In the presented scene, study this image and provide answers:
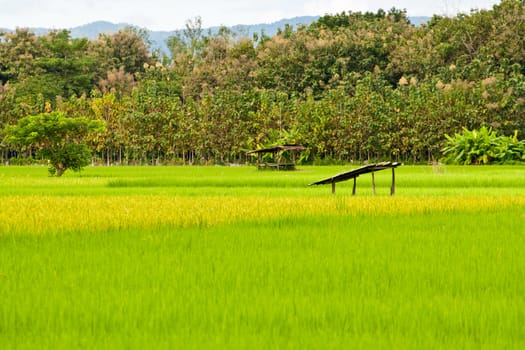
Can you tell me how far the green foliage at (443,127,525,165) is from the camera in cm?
4141

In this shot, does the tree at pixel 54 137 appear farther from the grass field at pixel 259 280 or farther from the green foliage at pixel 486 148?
the green foliage at pixel 486 148

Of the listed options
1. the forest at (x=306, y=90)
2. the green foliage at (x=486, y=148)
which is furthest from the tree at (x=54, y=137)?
the green foliage at (x=486, y=148)

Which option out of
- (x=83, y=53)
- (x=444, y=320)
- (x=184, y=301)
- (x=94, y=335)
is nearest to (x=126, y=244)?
(x=184, y=301)

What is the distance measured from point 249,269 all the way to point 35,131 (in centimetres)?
2715

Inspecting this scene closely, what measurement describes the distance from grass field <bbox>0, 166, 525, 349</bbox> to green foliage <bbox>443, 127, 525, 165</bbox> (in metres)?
30.1

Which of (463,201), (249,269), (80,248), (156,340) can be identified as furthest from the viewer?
(463,201)

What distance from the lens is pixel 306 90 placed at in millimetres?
62156

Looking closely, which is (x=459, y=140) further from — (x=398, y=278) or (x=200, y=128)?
(x=398, y=278)

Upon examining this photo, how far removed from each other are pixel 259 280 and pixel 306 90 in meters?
56.2

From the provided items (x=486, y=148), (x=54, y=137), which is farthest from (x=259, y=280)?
(x=486, y=148)

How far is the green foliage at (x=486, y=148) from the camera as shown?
4141cm

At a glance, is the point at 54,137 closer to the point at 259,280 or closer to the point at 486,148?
the point at 486,148

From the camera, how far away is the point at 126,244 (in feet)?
29.9

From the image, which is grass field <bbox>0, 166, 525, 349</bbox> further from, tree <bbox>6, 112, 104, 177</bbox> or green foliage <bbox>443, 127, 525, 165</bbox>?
green foliage <bbox>443, 127, 525, 165</bbox>
